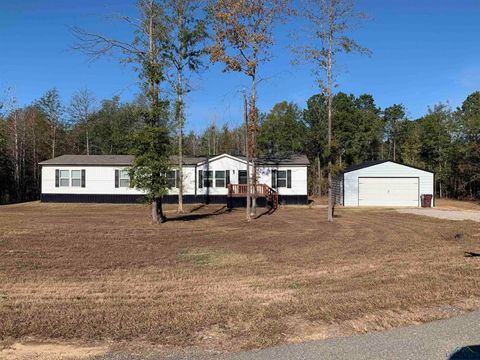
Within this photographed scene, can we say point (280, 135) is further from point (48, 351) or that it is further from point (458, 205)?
point (48, 351)

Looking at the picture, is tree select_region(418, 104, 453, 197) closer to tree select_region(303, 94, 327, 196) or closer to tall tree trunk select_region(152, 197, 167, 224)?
tree select_region(303, 94, 327, 196)

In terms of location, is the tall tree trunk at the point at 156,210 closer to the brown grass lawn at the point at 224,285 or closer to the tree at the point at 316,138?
the brown grass lawn at the point at 224,285

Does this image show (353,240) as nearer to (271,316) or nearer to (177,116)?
(271,316)

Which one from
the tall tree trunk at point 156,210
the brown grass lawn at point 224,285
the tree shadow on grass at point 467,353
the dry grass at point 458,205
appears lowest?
the dry grass at point 458,205

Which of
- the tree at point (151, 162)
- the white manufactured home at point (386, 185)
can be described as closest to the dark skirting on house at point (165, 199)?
the white manufactured home at point (386, 185)

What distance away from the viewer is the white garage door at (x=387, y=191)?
34.6 m

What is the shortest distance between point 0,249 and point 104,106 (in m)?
48.4

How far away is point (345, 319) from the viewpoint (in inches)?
215

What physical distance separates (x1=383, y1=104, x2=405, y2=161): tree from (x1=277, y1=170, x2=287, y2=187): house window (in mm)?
34287

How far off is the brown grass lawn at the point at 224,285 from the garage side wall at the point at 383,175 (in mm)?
19120

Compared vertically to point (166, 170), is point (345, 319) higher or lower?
lower

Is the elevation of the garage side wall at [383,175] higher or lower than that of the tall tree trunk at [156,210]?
higher

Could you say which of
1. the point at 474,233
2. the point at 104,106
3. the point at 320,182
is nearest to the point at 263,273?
the point at 474,233

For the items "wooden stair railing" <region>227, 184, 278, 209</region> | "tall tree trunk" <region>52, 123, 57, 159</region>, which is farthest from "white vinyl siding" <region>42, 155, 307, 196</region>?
"tall tree trunk" <region>52, 123, 57, 159</region>
